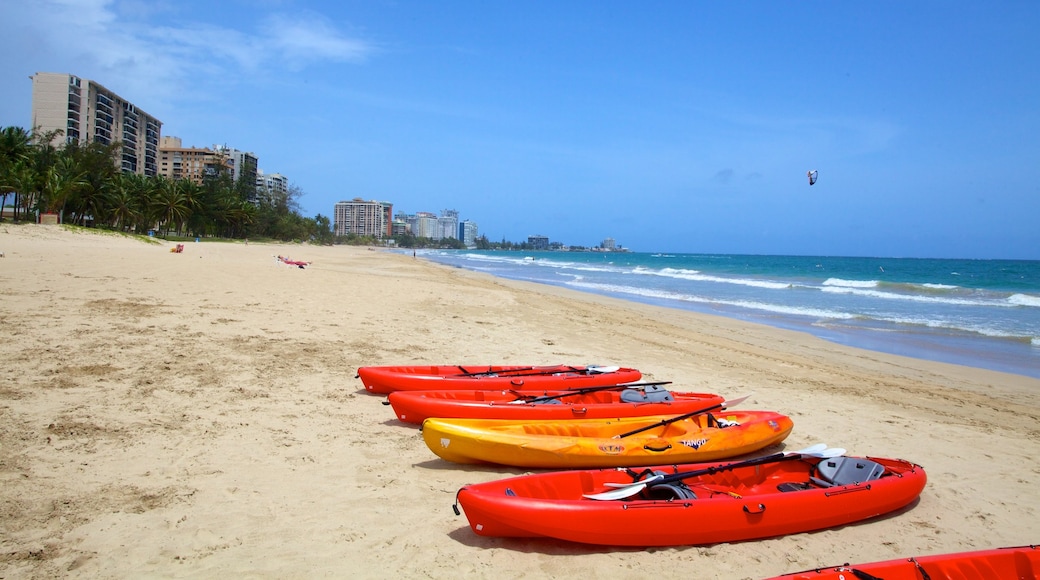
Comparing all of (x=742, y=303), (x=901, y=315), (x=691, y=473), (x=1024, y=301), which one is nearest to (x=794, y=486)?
(x=691, y=473)

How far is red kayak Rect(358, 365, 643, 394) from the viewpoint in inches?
267

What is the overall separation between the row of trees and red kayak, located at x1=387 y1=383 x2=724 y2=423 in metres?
36.9

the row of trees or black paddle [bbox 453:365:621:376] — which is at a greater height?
the row of trees

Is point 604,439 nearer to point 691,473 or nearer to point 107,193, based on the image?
point 691,473

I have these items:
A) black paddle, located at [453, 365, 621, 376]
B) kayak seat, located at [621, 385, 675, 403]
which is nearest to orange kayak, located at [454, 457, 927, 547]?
kayak seat, located at [621, 385, 675, 403]

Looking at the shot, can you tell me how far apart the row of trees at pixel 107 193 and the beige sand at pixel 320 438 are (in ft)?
96.6

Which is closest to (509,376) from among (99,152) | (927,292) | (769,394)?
(769,394)

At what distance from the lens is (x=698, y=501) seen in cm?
391

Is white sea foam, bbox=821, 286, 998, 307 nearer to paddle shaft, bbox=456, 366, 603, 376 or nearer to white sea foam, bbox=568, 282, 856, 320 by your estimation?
white sea foam, bbox=568, 282, 856, 320

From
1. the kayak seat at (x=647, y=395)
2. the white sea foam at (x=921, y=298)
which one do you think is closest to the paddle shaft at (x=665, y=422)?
the kayak seat at (x=647, y=395)

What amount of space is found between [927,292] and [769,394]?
90.6 feet

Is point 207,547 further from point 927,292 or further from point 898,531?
point 927,292

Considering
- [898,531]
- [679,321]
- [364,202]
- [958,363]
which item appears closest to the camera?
[898,531]

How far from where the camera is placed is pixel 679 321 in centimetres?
1564
